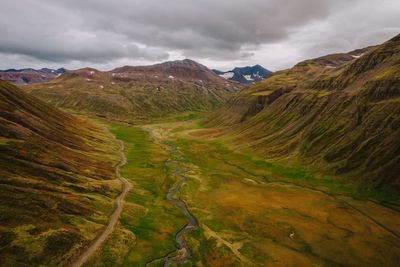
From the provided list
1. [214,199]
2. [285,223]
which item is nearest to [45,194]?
[214,199]

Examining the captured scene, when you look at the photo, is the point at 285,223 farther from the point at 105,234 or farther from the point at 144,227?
the point at 105,234

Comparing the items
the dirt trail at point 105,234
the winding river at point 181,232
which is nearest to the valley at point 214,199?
the dirt trail at point 105,234

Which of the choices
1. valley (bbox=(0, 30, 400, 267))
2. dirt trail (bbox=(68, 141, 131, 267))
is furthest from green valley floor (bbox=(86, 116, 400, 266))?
dirt trail (bbox=(68, 141, 131, 267))

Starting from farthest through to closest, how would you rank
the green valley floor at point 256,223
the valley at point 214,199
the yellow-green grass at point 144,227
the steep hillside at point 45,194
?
the green valley floor at point 256,223 → the valley at point 214,199 → the yellow-green grass at point 144,227 → the steep hillside at point 45,194

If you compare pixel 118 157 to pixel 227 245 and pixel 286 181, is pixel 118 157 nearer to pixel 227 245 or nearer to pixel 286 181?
pixel 286 181

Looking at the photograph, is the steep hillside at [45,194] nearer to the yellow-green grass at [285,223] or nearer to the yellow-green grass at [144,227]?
the yellow-green grass at [144,227]
